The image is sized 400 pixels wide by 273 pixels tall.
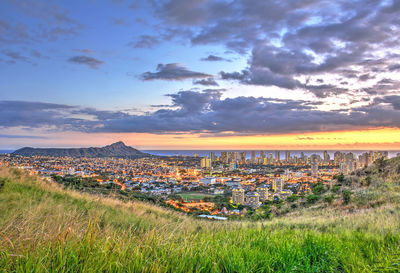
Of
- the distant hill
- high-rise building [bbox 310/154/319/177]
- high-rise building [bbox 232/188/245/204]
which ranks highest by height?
the distant hill

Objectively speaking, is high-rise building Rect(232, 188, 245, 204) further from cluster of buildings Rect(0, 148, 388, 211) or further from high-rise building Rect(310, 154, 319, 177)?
high-rise building Rect(310, 154, 319, 177)

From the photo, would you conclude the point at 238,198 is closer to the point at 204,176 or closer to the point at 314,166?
the point at 204,176

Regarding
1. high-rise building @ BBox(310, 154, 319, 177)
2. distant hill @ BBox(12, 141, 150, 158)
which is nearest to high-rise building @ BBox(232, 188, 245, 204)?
high-rise building @ BBox(310, 154, 319, 177)

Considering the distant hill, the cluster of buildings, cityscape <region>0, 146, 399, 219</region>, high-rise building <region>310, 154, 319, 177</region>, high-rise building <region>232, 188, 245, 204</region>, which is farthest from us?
high-rise building <region>310, 154, 319, 177</region>

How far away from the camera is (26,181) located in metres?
11.3

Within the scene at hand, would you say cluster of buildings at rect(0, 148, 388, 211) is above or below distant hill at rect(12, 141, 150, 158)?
below

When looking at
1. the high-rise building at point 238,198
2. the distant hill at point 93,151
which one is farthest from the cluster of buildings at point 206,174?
the distant hill at point 93,151

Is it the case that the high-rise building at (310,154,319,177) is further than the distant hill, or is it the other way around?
the high-rise building at (310,154,319,177)

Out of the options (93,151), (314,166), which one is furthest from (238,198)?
(93,151)

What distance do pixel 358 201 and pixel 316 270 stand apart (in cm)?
1328

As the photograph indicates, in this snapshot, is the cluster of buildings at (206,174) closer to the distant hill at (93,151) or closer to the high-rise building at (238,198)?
the high-rise building at (238,198)

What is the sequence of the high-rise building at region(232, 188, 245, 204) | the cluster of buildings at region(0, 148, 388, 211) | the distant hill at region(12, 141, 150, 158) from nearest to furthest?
1. the cluster of buildings at region(0, 148, 388, 211)
2. the high-rise building at region(232, 188, 245, 204)
3. the distant hill at region(12, 141, 150, 158)

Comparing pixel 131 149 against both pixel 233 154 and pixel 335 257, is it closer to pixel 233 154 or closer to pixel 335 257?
pixel 233 154

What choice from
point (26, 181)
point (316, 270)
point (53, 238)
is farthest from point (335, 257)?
point (26, 181)
